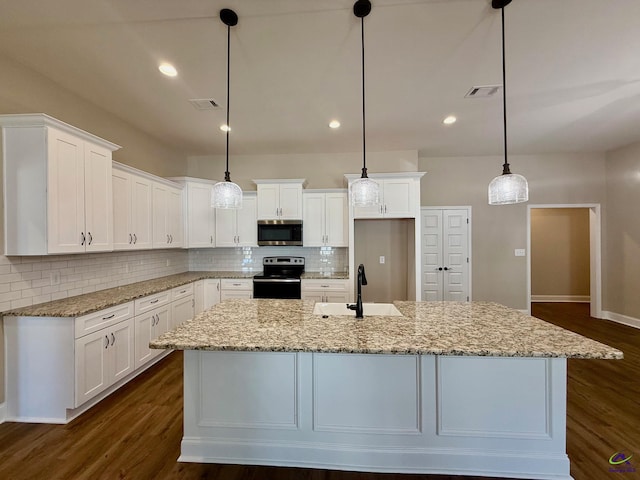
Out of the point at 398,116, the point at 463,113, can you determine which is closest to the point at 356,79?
the point at 398,116

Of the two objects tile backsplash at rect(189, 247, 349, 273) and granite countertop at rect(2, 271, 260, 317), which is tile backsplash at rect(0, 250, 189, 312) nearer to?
granite countertop at rect(2, 271, 260, 317)

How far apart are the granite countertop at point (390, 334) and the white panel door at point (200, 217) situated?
248 cm

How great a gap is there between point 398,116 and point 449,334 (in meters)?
2.72

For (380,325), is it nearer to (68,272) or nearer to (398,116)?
(398,116)

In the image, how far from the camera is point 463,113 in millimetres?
3305

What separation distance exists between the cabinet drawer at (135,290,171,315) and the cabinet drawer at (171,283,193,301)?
0.10 metres

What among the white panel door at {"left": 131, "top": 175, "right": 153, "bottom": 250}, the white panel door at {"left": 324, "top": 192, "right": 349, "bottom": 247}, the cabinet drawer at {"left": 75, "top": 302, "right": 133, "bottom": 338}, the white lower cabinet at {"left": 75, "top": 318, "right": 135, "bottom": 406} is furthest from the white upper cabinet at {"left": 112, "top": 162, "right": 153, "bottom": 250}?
the white panel door at {"left": 324, "top": 192, "right": 349, "bottom": 247}

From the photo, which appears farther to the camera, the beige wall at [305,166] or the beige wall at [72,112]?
the beige wall at [305,166]

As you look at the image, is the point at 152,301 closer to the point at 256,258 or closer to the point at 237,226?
the point at 237,226

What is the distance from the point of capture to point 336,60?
2.32 m

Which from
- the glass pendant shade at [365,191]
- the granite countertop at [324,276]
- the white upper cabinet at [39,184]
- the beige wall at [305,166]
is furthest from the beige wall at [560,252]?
the white upper cabinet at [39,184]

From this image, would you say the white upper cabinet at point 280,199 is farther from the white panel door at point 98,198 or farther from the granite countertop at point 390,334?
the granite countertop at point 390,334

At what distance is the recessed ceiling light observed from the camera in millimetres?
2367

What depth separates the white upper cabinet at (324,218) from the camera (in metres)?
4.38
